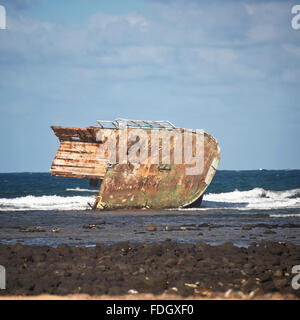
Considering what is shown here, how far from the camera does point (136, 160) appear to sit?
24312 millimetres

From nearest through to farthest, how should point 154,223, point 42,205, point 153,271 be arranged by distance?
point 153,271, point 154,223, point 42,205

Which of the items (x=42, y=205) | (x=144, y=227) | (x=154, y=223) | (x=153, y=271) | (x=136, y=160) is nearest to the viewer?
(x=153, y=271)

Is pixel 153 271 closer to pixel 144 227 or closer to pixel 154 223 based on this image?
pixel 144 227

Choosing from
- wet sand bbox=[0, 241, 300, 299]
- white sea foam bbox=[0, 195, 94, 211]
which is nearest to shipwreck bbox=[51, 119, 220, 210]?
white sea foam bbox=[0, 195, 94, 211]

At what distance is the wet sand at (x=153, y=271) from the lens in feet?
29.7

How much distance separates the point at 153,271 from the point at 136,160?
14087 millimetres

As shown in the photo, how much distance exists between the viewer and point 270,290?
9.01 metres

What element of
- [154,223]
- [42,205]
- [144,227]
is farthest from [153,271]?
[42,205]

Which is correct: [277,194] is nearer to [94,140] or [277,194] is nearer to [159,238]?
[94,140]

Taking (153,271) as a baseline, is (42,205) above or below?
above

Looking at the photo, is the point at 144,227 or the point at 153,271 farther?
the point at 144,227

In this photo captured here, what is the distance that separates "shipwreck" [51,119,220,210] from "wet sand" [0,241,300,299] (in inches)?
454

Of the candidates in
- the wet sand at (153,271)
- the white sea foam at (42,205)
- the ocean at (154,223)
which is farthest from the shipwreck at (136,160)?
the wet sand at (153,271)
